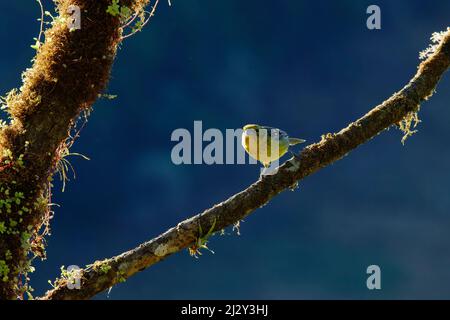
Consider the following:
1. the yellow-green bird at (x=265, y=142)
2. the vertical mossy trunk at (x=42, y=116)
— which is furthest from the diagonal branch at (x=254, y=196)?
the yellow-green bird at (x=265, y=142)

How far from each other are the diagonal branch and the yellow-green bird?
1.88ft

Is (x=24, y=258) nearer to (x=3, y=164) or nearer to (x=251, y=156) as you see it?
(x=3, y=164)

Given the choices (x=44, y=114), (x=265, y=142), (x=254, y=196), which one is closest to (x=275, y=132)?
(x=265, y=142)

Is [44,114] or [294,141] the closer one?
[44,114]

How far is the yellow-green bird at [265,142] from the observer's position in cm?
518

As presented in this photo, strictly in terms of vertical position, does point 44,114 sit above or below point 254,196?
above

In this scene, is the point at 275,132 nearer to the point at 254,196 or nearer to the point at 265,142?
the point at 265,142

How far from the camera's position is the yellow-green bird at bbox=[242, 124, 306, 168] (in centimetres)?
518

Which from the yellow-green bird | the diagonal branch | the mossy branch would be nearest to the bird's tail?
the yellow-green bird

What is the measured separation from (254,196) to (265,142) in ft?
3.27

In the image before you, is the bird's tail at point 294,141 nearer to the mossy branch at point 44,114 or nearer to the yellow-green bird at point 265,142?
the yellow-green bird at point 265,142

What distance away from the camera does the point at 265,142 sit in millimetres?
5246

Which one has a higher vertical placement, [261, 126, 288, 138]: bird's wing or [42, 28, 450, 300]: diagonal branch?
[261, 126, 288, 138]: bird's wing

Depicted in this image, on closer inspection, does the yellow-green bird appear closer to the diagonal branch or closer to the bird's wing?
the bird's wing
